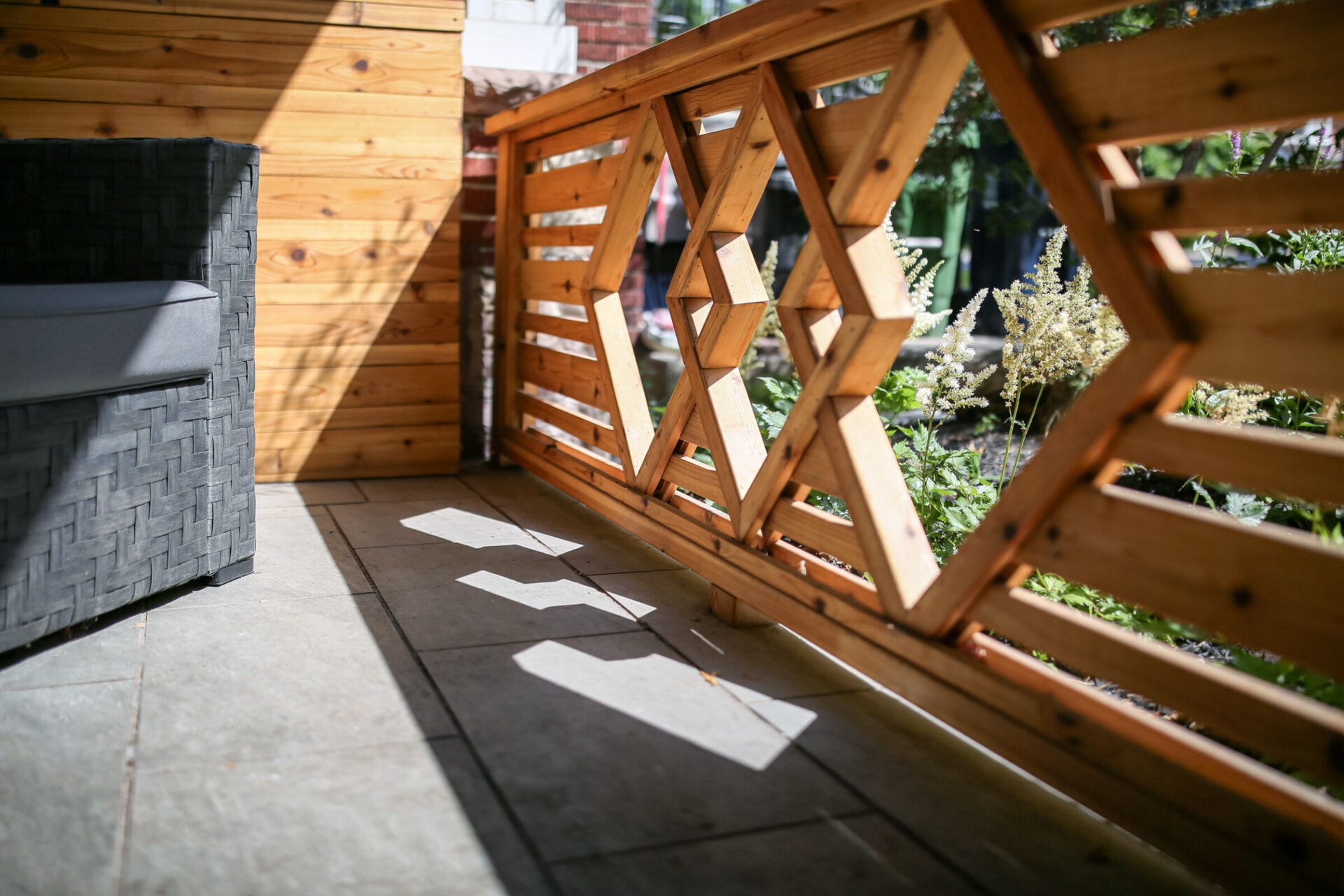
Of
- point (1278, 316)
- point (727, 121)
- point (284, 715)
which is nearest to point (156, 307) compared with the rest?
point (284, 715)

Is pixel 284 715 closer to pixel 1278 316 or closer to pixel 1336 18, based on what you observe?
pixel 1278 316

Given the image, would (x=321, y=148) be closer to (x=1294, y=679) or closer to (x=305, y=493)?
(x=305, y=493)

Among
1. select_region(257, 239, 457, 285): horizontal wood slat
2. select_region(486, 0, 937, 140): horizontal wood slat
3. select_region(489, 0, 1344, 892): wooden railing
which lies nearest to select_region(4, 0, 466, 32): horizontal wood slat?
select_region(486, 0, 937, 140): horizontal wood slat

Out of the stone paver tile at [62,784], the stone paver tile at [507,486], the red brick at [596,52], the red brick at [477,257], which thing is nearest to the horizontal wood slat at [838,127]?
the stone paver tile at [62,784]

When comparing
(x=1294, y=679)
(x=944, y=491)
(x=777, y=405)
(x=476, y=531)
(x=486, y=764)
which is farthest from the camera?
(x=777, y=405)

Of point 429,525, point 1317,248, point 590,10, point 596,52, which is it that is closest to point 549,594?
point 429,525

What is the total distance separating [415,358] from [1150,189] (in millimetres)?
2721

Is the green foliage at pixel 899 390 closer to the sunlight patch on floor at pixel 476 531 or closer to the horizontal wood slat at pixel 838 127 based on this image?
the sunlight patch on floor at pixel 476 531

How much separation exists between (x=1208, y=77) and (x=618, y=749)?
1.22 meters

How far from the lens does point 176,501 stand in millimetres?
2123

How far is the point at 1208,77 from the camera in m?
1.23

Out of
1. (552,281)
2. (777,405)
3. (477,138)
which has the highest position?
(477,138)

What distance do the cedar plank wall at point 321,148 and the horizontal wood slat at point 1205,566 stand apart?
2.57m

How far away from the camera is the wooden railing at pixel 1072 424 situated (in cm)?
117
